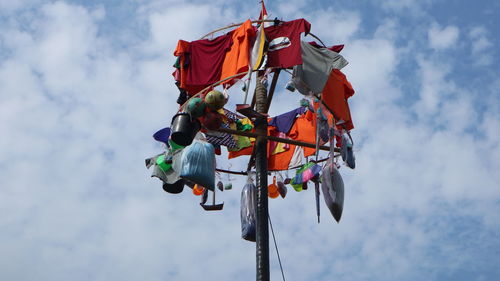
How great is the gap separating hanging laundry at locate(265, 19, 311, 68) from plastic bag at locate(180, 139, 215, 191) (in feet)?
6.91

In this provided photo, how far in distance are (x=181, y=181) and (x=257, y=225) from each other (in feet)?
6.95

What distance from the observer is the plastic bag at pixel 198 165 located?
9210 mm

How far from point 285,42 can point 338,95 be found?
68.4 inches

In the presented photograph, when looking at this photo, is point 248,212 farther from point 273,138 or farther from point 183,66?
point 183,66

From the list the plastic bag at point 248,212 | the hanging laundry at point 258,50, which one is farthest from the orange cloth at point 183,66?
the plastic bag at point 248,212

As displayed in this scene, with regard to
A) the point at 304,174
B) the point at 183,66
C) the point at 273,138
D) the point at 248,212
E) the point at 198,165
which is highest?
the point at 183,66

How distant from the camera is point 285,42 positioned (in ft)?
34.3

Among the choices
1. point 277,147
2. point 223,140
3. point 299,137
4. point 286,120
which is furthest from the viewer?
point 277,147

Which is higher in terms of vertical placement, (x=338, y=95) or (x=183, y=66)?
(x=183, y=66)

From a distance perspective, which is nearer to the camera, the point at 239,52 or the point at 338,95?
the point at 239,52

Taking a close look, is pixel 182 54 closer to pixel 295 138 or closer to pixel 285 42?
pixel 285 42

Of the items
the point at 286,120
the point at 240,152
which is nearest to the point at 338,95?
the point at 286,120

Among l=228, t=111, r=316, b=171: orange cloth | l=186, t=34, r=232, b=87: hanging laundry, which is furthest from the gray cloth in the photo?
l=228, t=111, r=316, b=171: orange cloth

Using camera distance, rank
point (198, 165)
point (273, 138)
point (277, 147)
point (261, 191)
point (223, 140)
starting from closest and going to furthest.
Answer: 1. point (198, 165)
2. point (261, 191)
3. point (273, 138)
4. point (223, 140)
5. point (277, 147)
